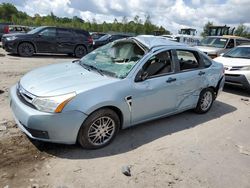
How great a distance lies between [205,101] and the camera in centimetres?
573

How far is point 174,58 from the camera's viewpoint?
16.0 ft

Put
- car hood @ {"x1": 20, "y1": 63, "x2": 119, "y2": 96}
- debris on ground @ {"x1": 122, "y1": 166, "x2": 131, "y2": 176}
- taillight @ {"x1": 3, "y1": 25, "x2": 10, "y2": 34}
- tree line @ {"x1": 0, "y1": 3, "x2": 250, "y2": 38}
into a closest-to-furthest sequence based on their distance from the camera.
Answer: debris on ground @ {"x1": 122, "y1": 166, "x2": 131, "y2": 176} → car hood @ {"x1": 20, "y1": 63, "x2": 119, "y2": 96} → taillight @ {"x1": 3, "y1": 25, "x2": 10, "y2": 34} → tree line @ {"x1": 0, "y1": 3, "x2": 250, "y2": 38}

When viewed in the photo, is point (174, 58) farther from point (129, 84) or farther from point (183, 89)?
point (129, 84)

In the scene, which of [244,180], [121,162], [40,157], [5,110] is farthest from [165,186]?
[5,110]

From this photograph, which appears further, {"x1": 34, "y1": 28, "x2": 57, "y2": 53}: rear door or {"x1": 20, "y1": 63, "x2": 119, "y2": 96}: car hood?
{"x1": 34, "y1": 28, "x2": 57, "y2": 53}: rear door

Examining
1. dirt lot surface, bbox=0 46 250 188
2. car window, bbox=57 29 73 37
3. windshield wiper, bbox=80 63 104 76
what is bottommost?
dirt lot surface, bbox=0 46 250 188

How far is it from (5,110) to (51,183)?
257 cm

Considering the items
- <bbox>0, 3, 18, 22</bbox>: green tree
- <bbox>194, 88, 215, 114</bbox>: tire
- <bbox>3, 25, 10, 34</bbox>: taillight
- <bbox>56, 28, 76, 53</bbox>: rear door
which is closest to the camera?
<bbox>194, 88, 215, 114</bbox>: tire

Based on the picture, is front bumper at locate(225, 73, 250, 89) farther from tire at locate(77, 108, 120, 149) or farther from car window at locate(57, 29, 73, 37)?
car window at locate(57, 29, 73, 37)

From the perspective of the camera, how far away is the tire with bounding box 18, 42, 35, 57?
1286cm

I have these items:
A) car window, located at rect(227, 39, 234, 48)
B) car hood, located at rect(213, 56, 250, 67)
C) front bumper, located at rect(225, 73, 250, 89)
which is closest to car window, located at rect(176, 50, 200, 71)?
front bumper, located at rect(225, 73, 250, 89)

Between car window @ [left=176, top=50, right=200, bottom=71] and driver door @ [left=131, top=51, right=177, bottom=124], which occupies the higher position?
car window @ [left=176, top=50, right=200, bottom=71]

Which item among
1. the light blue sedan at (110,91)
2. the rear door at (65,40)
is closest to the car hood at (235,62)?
the light blue sedan at (110,91)

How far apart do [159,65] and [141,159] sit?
1754mm
